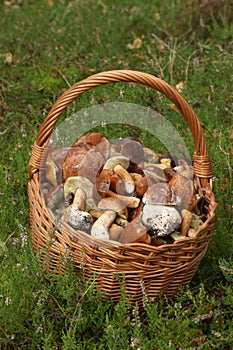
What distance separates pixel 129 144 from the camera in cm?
293

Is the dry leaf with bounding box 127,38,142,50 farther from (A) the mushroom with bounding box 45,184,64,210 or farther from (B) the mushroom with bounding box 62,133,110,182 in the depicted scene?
(A) the mushroom with bounding box 45,184,64,210

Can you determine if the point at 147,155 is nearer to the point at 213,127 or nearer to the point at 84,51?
the point at 213,127

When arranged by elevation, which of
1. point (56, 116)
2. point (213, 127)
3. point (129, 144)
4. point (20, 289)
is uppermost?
point (56, 116)

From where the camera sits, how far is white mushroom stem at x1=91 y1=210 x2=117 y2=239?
99.7 inches

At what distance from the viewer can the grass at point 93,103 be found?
2461 mm

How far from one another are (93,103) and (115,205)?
1.49 metres

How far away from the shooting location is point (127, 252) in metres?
2.46

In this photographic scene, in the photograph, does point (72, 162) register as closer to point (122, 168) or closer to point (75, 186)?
point (75, 186)

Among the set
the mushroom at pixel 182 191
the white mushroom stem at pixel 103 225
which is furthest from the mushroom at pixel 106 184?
the mushroom at pixel 182 191

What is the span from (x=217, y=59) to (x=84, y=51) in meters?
1.09

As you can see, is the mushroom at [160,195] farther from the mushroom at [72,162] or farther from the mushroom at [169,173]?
the mushroom at [72,162]

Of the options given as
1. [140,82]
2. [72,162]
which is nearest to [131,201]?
[72,162]

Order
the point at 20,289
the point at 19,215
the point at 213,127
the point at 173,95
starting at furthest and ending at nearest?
1. the point at 213,127
2. the point at 19,215
3. the point at 173,95
4. the point at 20,289

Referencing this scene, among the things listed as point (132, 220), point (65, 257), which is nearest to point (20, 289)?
point (65, 257)
